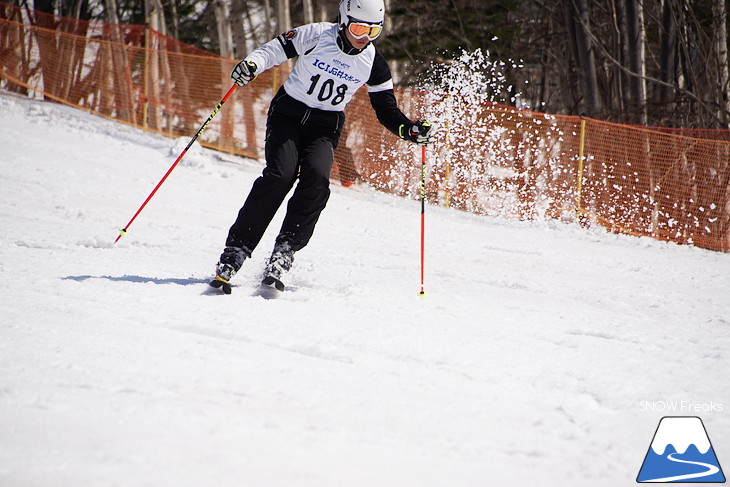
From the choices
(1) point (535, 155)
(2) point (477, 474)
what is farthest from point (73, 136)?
(2) point (477, 474)

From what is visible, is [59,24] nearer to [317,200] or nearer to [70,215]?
[70,215]

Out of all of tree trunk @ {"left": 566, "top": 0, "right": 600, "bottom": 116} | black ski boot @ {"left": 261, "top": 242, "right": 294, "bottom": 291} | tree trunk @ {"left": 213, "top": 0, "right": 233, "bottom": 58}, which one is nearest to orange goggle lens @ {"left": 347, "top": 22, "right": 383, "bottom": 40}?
black ski boot @ {"left": 261, "top": 242, "right": 294, "bottom": 291}

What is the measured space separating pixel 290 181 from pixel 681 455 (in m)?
2.59

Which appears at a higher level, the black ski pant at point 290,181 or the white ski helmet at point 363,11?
the white ski helmet at point 363,11

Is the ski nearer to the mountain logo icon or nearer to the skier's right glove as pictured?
the skier's right glove

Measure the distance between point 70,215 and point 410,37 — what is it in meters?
13.2

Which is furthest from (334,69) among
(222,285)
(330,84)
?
(222,285)

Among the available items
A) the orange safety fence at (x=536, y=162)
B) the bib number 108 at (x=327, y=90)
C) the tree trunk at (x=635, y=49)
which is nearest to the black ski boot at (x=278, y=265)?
the bib number 108 at (x=327, y=90)

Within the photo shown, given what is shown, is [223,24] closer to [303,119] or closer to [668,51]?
[668,51]

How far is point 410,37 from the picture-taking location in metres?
17.9

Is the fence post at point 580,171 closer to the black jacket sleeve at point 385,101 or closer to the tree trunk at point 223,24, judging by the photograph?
the black jacket sleeve at point 385,101

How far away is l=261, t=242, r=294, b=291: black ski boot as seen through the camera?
4.19 m

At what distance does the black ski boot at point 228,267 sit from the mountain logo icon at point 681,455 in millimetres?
2393

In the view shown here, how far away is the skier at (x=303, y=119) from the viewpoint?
4.17 metres
